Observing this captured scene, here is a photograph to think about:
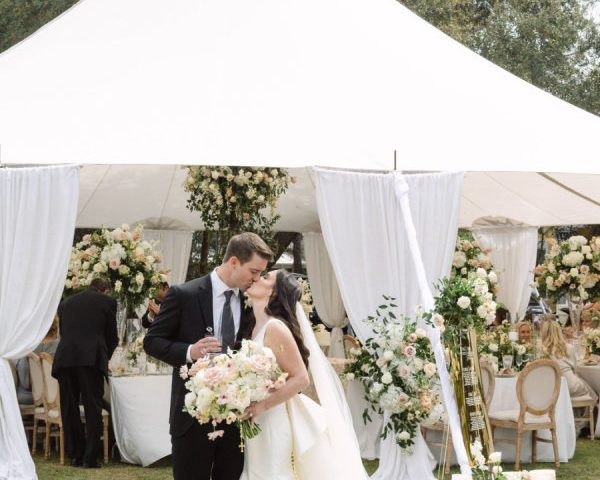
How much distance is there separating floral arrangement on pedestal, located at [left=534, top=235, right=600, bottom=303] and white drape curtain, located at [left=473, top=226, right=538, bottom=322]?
371 cm

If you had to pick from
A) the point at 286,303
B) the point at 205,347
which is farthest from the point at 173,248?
the point at 205,347

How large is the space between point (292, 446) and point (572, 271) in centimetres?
617

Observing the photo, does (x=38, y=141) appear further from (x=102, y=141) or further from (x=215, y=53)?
(x=215, y=53)

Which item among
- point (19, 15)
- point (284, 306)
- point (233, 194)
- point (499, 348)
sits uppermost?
point (19, 15)

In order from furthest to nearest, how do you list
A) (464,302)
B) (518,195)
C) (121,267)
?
1. (518,195)
2. (121,267)
3. (464,302)

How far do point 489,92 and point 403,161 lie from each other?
155cm

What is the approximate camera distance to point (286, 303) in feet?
17.0

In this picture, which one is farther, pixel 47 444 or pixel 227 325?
pixel 47 444

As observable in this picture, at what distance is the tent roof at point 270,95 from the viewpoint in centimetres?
795

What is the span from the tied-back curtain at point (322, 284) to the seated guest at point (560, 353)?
4883 mm

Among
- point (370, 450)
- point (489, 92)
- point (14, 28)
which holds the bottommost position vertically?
point (370, 450)

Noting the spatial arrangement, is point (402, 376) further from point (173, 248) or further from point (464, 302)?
point (173, 248)

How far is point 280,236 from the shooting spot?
53.2ft

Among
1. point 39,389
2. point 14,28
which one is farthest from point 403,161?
point 14,28
